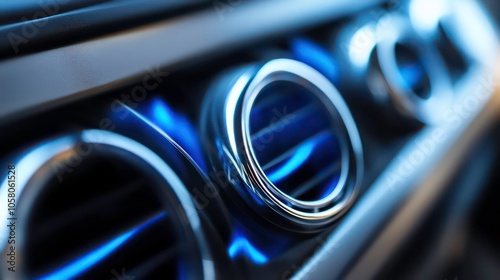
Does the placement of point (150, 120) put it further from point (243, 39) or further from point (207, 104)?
point (243, 39)

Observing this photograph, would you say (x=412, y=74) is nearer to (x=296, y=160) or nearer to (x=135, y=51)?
(x=296, y=160)

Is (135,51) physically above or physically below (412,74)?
above

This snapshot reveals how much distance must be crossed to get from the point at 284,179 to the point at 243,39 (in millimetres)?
203

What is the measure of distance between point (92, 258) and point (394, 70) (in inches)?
25.4

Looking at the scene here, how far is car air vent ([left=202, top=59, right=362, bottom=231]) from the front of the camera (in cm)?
77

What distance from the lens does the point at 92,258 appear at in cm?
65

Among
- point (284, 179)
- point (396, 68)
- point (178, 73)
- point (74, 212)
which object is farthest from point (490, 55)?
point (74, 212)

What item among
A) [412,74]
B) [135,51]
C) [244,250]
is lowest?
[244,250]

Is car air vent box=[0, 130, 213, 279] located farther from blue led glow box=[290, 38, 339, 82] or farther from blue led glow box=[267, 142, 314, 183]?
blue led glow box=[290, 38, 339, 82]

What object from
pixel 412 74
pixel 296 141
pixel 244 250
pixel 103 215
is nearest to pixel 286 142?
pixel 296 141

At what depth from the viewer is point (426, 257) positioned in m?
1.09

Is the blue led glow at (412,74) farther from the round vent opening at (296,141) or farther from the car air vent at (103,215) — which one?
the car air vent at (103,215)

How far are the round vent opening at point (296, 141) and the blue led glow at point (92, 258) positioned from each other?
205 mm

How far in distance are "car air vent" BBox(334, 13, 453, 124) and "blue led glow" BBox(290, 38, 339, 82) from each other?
0.02 m
